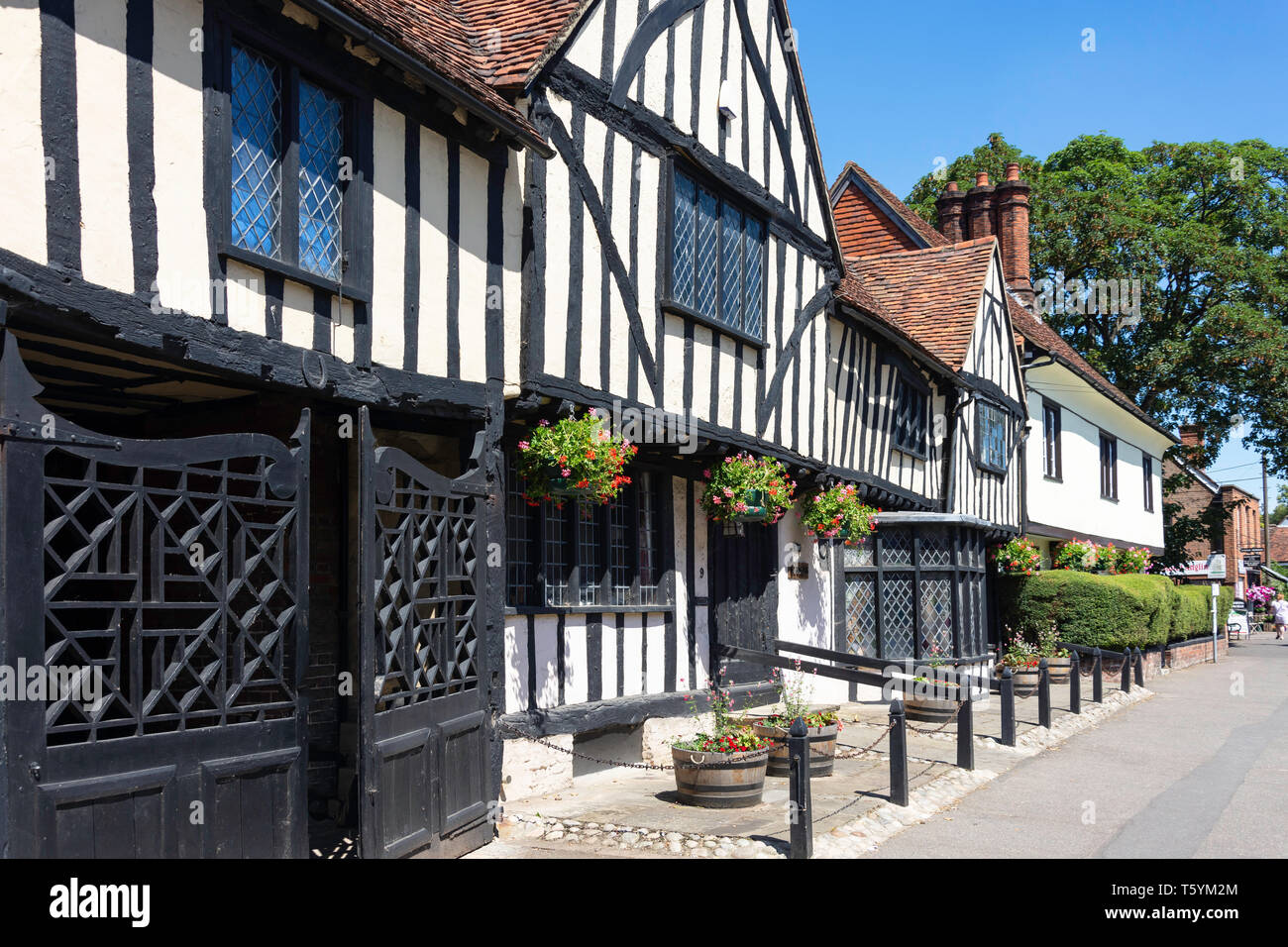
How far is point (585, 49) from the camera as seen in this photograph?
8555mm

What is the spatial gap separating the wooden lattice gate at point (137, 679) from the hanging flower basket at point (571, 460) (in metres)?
2.30

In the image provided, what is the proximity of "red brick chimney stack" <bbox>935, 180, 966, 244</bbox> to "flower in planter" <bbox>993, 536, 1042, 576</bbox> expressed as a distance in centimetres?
817

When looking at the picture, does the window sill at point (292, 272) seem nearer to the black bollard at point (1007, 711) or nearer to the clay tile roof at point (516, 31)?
the clay tile roof at point (516, 31)

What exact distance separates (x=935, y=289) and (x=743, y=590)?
9.35 metres

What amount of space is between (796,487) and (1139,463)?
64.4 ft

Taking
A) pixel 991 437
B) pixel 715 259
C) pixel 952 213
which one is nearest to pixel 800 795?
pixel 715 259

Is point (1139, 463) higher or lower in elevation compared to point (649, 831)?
higher

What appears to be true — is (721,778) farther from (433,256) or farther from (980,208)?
(980,208)

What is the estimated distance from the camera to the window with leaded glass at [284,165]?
585cm

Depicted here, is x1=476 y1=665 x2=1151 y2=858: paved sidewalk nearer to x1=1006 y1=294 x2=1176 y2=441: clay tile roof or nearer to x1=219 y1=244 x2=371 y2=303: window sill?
x1=219 y1=244 x2=371 y2=303: window sill

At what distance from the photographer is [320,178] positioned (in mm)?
6422

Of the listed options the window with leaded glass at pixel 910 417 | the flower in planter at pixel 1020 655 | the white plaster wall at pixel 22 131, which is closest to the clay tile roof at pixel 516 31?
the white plaster wall at pixel 22 131

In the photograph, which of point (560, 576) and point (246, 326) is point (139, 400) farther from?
point (560, 576)
